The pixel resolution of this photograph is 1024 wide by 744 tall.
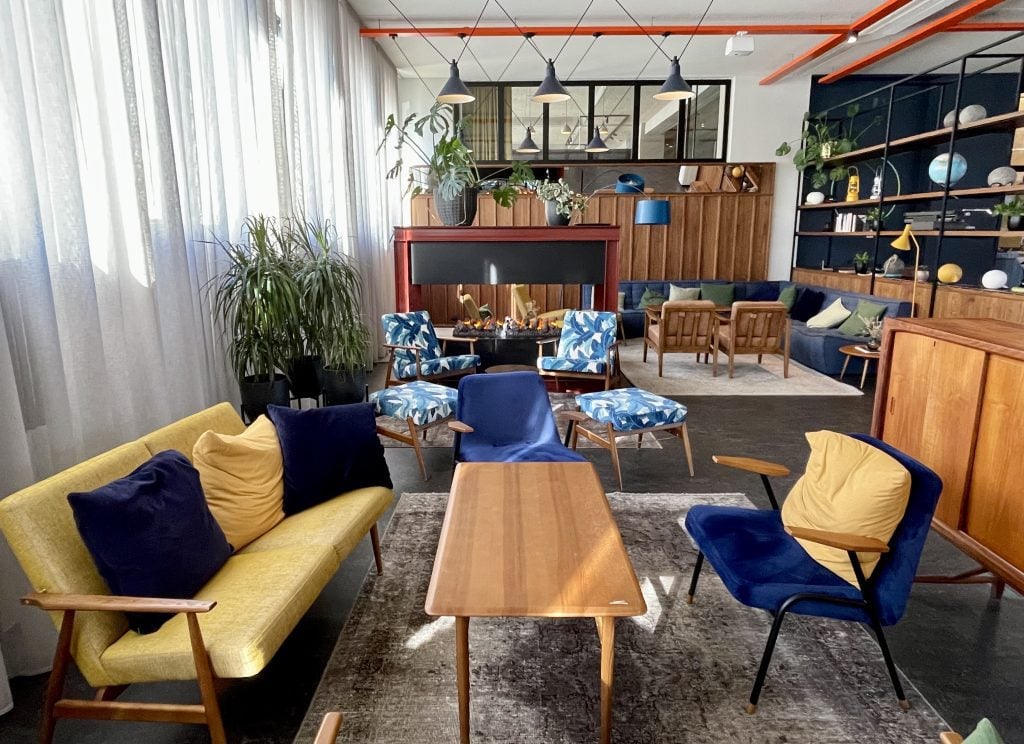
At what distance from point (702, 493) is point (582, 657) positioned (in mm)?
1787

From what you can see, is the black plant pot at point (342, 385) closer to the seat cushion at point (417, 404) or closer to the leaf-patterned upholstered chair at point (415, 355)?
Result: the seat cushion at point (417, 404)

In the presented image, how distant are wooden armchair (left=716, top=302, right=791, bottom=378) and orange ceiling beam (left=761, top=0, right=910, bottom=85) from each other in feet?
10.0

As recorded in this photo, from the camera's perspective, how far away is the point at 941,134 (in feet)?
22.3

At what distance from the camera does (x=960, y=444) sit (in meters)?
2.63

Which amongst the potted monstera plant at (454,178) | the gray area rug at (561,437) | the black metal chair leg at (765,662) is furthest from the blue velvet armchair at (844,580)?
the potted monstera plant at (454,178)

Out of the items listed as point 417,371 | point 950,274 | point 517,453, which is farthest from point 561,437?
point 950,274

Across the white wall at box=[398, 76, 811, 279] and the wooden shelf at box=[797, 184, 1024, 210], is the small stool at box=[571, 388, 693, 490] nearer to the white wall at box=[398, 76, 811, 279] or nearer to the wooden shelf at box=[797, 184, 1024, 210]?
the wooden shelf at box=[797, 184, 1024, 210]

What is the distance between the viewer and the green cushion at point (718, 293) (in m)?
9.54

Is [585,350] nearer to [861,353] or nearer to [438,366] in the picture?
[438,366]

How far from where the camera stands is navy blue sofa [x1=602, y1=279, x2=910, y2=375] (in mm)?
7020

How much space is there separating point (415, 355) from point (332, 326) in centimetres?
136

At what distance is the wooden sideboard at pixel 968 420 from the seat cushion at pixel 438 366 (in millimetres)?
3224

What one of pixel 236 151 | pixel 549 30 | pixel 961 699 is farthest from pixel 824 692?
pixel 549 30

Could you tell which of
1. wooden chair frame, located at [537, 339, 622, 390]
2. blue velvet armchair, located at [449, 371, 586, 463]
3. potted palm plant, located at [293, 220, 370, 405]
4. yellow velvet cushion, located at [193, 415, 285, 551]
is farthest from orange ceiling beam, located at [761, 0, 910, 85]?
yellow velvet cushion, located at [193, 415, 285, 551]
